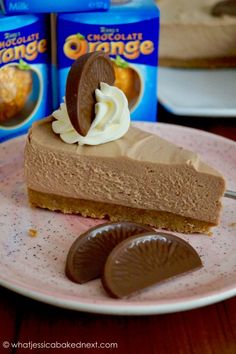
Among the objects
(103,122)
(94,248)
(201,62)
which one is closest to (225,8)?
(201,62)

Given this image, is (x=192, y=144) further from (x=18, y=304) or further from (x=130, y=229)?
(x=18, y=304)

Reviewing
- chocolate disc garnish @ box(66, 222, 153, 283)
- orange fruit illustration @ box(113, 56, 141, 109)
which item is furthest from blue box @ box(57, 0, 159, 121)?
chocolate disc garnish @ box(66, 222, 153, 283)

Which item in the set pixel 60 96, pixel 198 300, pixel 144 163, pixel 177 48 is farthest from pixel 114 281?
pixel 177 48

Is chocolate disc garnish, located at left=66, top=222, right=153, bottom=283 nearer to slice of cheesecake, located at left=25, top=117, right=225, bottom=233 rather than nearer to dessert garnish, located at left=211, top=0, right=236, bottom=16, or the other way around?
slice of cheesecake, located at left=25, top=117, right=225, bottom=233

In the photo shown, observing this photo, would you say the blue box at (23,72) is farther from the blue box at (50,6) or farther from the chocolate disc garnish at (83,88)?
the chocolate disc garnish at (83,88)

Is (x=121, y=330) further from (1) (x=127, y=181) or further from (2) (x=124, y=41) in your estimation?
(2) (x=124, y=41)
